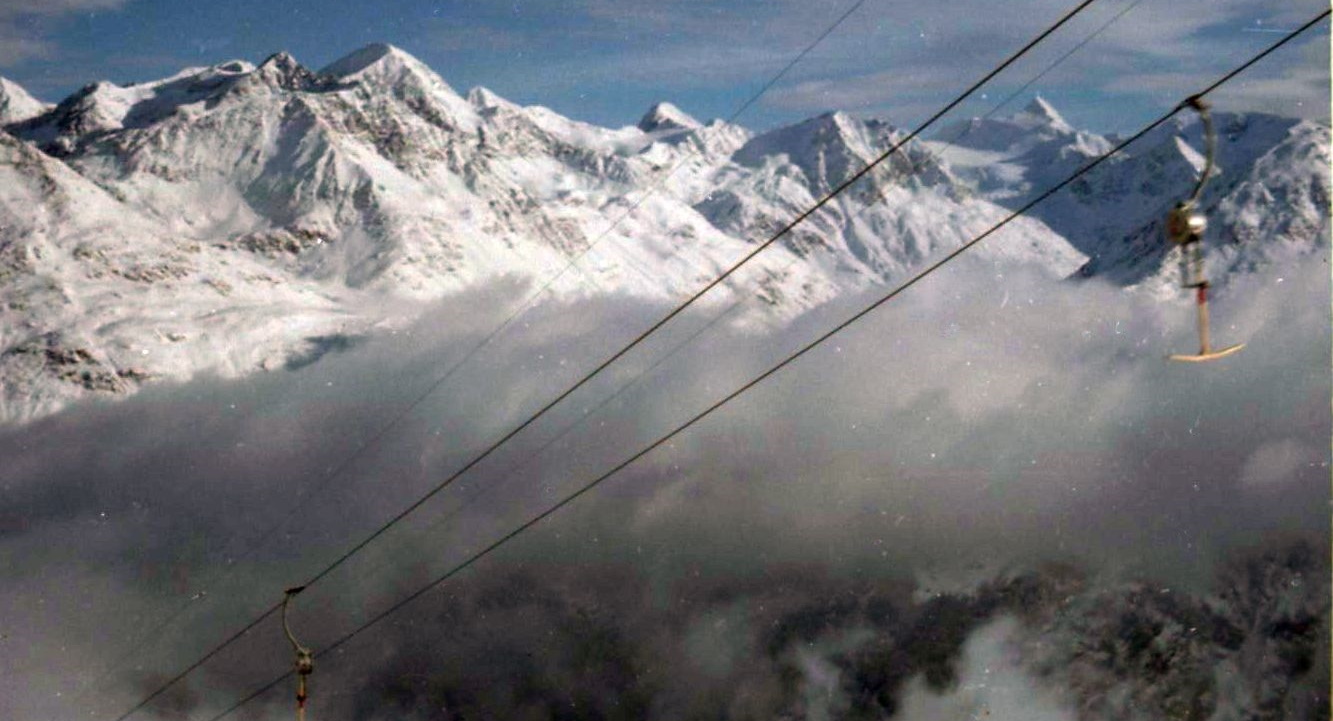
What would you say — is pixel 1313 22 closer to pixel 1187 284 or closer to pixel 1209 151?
pixel 1209 151

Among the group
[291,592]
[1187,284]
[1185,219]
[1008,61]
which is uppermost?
[1008,61]

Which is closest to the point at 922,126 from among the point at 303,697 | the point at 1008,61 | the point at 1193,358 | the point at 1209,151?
the point at 1008,61

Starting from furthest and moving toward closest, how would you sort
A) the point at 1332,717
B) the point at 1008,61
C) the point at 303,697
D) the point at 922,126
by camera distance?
the point at 303,697 → the point at 1332,717 → the point at 922,126 → the point at 1008,61

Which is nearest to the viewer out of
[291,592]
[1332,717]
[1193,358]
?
[1193,358]

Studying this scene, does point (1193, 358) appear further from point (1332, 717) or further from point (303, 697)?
point (303, 697)

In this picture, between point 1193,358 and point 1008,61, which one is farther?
point 1008,61

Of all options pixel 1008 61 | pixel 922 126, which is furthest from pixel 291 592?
pixel 1008 61

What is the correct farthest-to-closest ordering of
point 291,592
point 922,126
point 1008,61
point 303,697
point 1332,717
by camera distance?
point 291,592
point 303,697
point 1332,717
point 922,126
point 1008,61

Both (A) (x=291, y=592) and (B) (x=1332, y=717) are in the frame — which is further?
(A) (x=291, y=592)

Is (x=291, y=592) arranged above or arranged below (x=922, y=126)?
below
